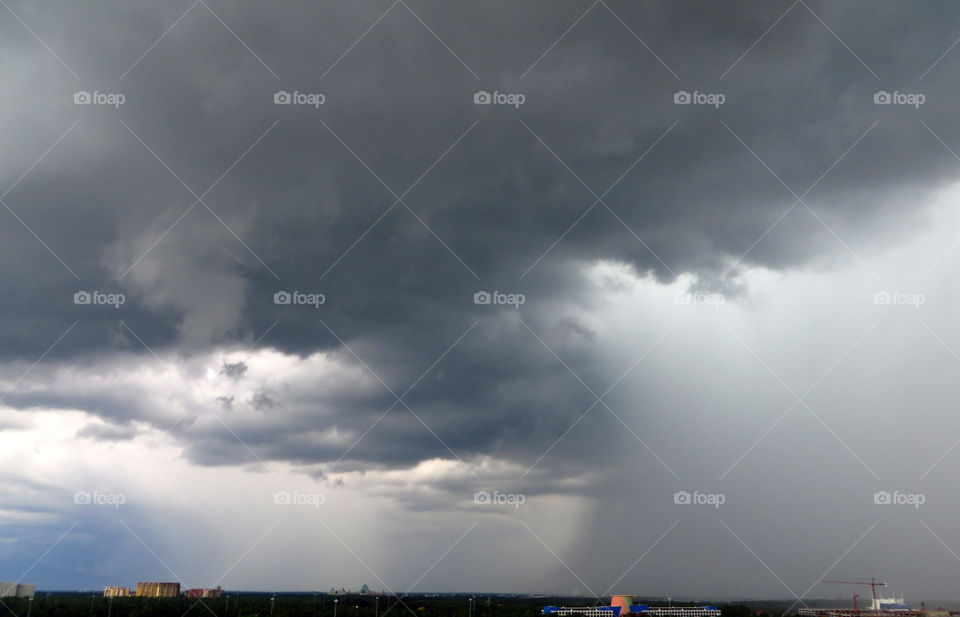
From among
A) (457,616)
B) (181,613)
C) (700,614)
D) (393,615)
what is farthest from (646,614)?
(181,613)

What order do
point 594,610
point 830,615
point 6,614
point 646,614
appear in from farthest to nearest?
point 830,615, point 646,614, point 594,610, point 6,614

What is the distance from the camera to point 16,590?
18238cm

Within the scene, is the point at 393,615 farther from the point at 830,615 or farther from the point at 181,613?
the point at 830,615

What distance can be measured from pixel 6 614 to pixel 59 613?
61.2 feet

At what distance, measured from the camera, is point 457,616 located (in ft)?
625

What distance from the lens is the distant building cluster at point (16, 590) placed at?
178188 mm

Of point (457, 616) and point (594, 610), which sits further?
point (457, 616)

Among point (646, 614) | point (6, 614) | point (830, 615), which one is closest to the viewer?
point (6, 614)

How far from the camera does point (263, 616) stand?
7702 inches

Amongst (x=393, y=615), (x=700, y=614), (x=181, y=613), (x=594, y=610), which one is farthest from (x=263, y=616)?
(x=700, y=614)

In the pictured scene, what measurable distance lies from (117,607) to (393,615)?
240ft

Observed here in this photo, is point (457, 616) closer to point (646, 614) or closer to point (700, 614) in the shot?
point (646, 614)

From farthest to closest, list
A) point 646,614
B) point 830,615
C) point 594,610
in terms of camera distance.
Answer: point 830,615, point 646,614, point 594,610

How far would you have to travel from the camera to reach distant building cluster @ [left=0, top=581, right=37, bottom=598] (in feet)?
585
